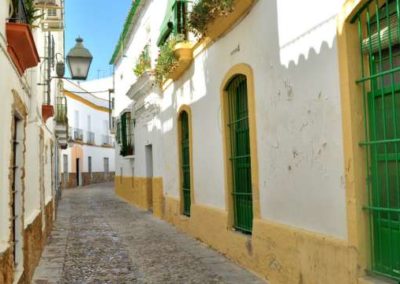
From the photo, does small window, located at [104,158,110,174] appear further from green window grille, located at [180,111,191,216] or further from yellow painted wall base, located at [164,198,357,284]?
yellow painted wall base, located at [164,198,357,284]

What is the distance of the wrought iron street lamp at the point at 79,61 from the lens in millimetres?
9836

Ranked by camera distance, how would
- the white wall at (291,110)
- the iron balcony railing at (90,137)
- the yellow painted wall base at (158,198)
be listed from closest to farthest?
the white wall at (291,110), the yellow painted wall base at (158,198), the iron balcony railing at (90,137)

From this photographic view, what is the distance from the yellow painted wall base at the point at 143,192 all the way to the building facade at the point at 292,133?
9.09 ft

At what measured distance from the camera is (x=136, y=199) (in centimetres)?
1934

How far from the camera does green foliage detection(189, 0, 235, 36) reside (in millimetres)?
7277

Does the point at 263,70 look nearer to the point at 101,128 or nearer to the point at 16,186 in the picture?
the point at 16,186

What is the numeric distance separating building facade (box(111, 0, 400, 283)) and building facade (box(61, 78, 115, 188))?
27.2 metres

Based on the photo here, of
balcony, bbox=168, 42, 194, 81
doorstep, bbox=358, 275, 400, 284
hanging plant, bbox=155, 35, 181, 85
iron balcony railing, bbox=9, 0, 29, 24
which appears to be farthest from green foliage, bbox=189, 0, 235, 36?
doorstep, bbox=358, 275, 400, 284

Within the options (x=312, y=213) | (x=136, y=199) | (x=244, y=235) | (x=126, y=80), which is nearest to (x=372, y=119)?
(x=312, y=213)

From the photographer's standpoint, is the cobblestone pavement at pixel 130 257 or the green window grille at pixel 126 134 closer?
the cobblestone pavement at pixel 130 257

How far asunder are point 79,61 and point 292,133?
551 centimetres

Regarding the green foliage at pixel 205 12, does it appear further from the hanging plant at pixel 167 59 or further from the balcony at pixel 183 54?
the hanging plant at pixel 167 59

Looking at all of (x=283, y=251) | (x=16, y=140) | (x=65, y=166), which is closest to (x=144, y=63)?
(x=16, y=140)

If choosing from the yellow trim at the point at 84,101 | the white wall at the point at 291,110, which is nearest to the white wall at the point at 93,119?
the yellow trim at the point at 84,101
